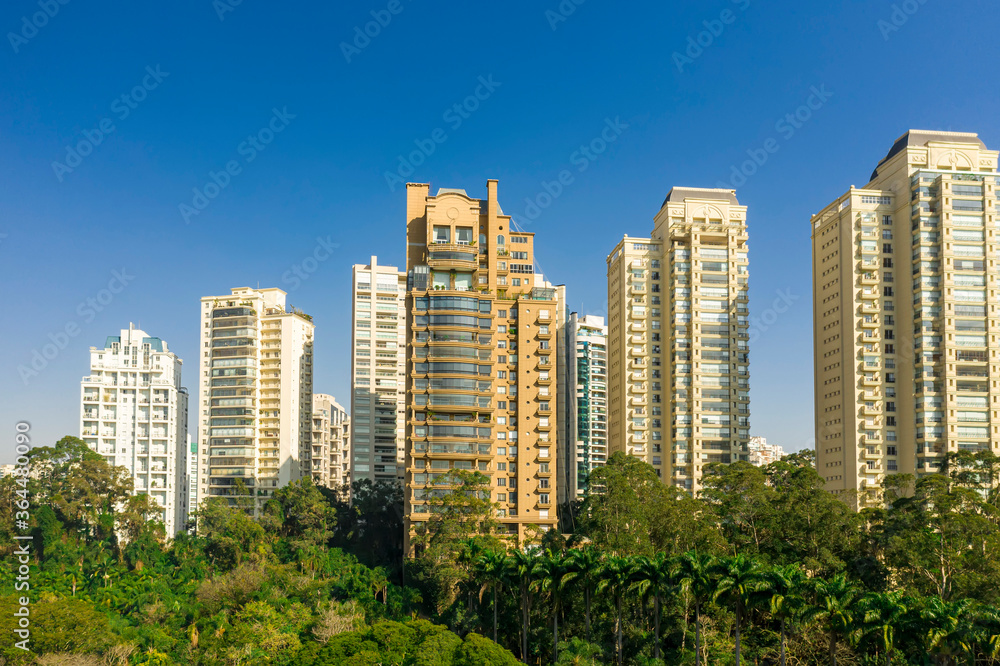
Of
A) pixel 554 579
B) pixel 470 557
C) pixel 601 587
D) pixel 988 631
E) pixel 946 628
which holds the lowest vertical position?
pixel 470 557

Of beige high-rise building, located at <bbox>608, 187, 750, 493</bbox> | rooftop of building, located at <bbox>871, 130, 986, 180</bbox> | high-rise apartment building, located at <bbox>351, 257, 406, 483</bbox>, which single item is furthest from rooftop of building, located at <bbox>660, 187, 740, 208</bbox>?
high-rise apartment building, located at <bbox>351, 257, 406, 483</bbox>

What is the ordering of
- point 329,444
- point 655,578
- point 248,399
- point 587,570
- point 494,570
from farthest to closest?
point 329,444, point 248,399, point 494,570, point 587,570, point 655,578

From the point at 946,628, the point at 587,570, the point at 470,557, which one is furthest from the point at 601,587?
the point at 946,628

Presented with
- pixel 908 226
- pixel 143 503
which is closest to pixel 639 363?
pixel 908 226

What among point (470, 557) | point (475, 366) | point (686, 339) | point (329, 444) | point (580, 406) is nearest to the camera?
point (470, 557)

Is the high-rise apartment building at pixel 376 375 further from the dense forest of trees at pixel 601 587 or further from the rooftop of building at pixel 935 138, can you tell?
the rooftop of building at pixel 935 138

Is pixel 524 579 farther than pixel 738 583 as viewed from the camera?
Yes

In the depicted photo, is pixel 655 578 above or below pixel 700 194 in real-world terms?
below

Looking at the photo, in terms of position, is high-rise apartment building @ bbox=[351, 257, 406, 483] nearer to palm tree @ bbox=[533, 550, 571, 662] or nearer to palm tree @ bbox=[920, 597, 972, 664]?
palm tree @ bbox=[533, 550, 571, 662]

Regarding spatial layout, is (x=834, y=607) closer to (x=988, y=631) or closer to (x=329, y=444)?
(x=988, y=631)
